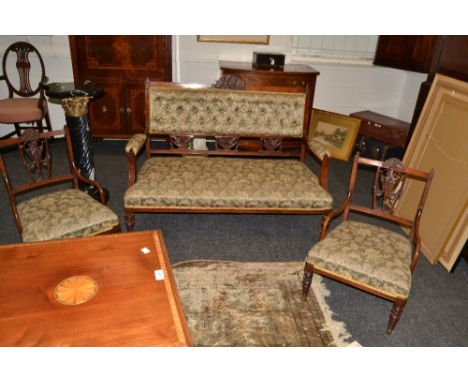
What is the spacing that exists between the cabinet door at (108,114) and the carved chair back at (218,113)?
1.68 m

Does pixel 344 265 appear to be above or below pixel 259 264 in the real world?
above

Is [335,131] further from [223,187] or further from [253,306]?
[253,306]

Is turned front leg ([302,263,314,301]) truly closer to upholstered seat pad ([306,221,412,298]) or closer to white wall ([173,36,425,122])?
upholstered seat pad ([306,221,412,298])

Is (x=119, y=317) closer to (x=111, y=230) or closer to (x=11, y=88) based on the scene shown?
(x=111, y=230)

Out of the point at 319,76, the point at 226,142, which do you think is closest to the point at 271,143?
the point at 226,142

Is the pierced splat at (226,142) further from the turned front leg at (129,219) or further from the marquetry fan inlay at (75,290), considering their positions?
the marquetry fan inlay at (75,290)

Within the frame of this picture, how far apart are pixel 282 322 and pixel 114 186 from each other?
8.78ft

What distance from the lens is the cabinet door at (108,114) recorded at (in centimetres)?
505

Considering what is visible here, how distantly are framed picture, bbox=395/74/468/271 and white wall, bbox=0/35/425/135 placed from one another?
Answer: 221 centimetres

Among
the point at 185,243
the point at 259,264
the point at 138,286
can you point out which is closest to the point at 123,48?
the point at 185,243

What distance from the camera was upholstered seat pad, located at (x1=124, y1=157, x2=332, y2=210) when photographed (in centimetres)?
310

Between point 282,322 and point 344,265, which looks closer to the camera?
point 344,265

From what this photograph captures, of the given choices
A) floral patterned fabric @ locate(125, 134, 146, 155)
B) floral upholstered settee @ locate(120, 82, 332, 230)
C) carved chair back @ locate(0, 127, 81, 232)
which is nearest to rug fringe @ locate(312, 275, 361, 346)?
floral upholstered settee @ locate(120, 82, 332, 230)

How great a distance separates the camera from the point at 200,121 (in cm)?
371
